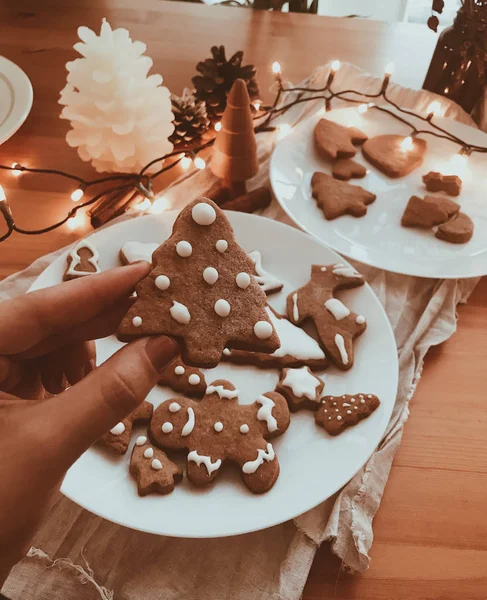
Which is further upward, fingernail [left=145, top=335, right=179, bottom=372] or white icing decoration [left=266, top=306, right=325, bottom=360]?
fingernail [left=145, top=335, right=179, bottom=372]

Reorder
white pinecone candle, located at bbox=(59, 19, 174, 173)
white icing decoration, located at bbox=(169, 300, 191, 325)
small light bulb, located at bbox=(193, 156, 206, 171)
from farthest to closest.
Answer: small light bulb, located at bbox=(193, 156, 206, 171)
white pinecone candle, located at bbox=(59, 19, 174, 173)
white icing decoration, located at bbox=(169, 300, 191, 325)

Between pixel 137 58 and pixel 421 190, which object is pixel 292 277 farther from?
pixel 137 58

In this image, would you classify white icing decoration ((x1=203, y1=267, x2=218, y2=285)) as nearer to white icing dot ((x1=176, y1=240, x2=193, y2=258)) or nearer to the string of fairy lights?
white icing dot ((x1=176, y1=240, x2=193, y2=258))

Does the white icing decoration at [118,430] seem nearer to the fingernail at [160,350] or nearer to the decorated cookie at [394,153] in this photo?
the fingernail at [160,350]

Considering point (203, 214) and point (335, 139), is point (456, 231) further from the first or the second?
point (203, 214)

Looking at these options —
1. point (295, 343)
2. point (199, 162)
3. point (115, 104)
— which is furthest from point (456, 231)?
point (115, 104)

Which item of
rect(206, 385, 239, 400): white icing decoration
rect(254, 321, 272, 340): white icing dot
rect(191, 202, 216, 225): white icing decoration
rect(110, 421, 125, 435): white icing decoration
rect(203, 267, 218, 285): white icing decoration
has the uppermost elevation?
rect(191, 202, 216, 225): white icing decoration

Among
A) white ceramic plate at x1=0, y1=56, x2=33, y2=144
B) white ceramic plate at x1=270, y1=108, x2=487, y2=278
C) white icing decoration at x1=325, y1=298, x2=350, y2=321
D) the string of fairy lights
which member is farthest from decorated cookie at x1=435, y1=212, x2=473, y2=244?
white ceramic plate at x1=0, y1=56, x2=33, y2=144
